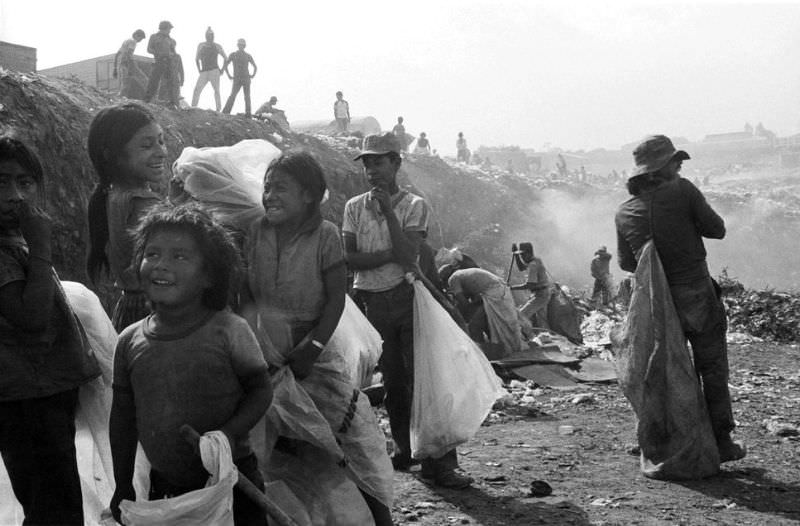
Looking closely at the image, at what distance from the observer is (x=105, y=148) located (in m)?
2.83

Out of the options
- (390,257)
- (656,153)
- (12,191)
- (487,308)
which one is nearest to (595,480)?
(390,257)

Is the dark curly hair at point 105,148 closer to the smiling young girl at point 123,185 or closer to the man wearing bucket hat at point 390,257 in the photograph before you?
the smiling young girl at point 123,185

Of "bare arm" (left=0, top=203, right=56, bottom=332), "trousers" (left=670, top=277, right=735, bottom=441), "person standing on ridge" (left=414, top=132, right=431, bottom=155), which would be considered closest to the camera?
"bare arm" (left=0, top=203, right=56, bottom=332)

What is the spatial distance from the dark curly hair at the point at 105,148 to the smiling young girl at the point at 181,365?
1.95 feet

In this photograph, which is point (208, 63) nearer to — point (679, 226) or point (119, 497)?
point (679, 226)

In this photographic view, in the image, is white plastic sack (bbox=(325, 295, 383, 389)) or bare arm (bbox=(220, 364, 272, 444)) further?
white plastic sack (bbox=(325, 295, 383, 389))

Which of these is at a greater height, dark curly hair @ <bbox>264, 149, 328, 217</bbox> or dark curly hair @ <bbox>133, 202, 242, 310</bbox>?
dark curly hair @ <bbox>264, 149, 328, 217</bbox>

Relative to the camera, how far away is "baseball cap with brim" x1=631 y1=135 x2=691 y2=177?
452 cm

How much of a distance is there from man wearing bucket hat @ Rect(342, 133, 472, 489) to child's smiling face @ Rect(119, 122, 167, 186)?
4.95 ft

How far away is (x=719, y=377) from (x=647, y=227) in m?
0.88

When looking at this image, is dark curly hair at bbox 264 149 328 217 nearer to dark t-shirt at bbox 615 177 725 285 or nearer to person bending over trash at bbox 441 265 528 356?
dark t-shirt at bbox 615 177 725 285

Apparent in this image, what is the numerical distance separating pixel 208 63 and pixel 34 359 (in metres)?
14.7

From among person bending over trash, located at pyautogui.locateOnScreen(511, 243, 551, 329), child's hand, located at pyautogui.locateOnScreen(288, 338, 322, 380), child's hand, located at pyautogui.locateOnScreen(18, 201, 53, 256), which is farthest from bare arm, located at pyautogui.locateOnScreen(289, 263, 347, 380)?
person bending over trash, located at pyautogui.locateOnScreen(511, 243, 551, 329)

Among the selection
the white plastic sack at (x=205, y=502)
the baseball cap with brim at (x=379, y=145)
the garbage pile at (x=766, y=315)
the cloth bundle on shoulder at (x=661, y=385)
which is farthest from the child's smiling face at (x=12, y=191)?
the garbage pile at (x=766, y=315)
